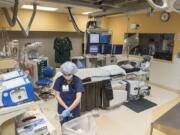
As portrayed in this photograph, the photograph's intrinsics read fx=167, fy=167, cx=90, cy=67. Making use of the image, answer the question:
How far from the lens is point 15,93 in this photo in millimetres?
1103

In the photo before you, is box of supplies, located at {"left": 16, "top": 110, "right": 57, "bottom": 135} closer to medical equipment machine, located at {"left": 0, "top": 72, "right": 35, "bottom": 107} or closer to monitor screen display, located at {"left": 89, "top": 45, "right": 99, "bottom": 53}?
medical equipment machine, located at {"left": 0, "top": 72, "right": 35, "bottom": 107}

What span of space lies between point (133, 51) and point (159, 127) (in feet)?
15.8

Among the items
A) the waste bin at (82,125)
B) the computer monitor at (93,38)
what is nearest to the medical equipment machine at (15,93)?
the waste bin at (82,125)

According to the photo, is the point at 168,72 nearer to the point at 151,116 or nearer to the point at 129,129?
the point at 151,116

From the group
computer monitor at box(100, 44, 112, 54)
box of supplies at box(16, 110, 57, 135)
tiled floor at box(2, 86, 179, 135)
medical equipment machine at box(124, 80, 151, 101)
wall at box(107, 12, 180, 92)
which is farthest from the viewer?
computer monitor at box(100, 44, 112, 54)

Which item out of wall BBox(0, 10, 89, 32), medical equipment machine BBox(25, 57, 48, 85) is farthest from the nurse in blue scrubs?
wall BBox(0, 10, 89, 32)

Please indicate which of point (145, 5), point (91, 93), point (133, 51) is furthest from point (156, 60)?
point (91, 93)

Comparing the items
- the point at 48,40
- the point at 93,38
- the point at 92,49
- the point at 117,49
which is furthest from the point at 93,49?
the point at 48,40

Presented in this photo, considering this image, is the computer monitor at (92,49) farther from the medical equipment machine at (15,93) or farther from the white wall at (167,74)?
the medical equipment machine at (15,93)

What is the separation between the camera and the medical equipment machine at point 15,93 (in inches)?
42.5

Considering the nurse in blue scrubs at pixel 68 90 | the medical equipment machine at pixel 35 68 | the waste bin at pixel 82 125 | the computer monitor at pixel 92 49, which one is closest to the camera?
the waste bin at pixel 82 125

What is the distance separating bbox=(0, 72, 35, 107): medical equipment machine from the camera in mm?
1080

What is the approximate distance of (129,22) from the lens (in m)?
6.88

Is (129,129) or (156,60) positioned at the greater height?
(156,60)
